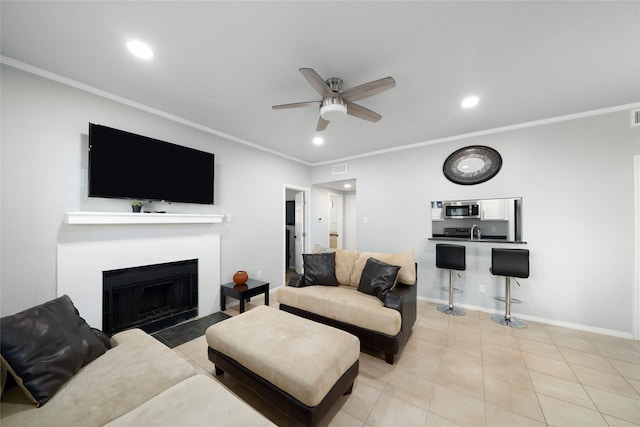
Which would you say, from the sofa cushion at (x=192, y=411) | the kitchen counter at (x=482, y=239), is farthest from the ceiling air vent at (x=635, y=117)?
the sofa cushion at (x=192, y=411)

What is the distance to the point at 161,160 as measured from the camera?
281 centimetres

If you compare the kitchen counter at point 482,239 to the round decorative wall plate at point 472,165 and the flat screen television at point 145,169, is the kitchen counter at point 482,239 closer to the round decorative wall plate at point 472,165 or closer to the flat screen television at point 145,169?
the round decorative wall plate at point 472,165

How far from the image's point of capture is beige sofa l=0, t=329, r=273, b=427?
Answer: 3.39 feet

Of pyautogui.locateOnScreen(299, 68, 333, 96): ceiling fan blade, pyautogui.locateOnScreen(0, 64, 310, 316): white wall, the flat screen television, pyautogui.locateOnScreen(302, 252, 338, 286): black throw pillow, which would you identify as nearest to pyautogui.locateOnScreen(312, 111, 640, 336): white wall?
pyautogui.locateOnScreen(302, 252, 338, 286): black throw pillow

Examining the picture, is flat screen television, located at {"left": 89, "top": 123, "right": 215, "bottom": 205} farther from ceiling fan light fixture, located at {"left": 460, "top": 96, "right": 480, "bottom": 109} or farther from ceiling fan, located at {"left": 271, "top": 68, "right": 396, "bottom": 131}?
ceiling fan light fixture, located at {"left": 460, "top": 96, "right": 480, "bottom": 109}

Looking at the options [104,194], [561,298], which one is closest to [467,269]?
[561,298]

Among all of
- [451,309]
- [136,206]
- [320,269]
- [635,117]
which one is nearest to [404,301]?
[320,269]

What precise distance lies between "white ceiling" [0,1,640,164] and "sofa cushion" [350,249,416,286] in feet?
5.84

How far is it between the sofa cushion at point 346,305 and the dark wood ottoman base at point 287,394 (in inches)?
21.3

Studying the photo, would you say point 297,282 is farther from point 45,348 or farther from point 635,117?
point 635,117

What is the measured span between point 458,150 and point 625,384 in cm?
300

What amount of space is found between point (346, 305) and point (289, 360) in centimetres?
107

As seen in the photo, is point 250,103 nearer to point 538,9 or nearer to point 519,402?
point 538,9

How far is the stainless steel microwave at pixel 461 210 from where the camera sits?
Result: 3516 millimetres
